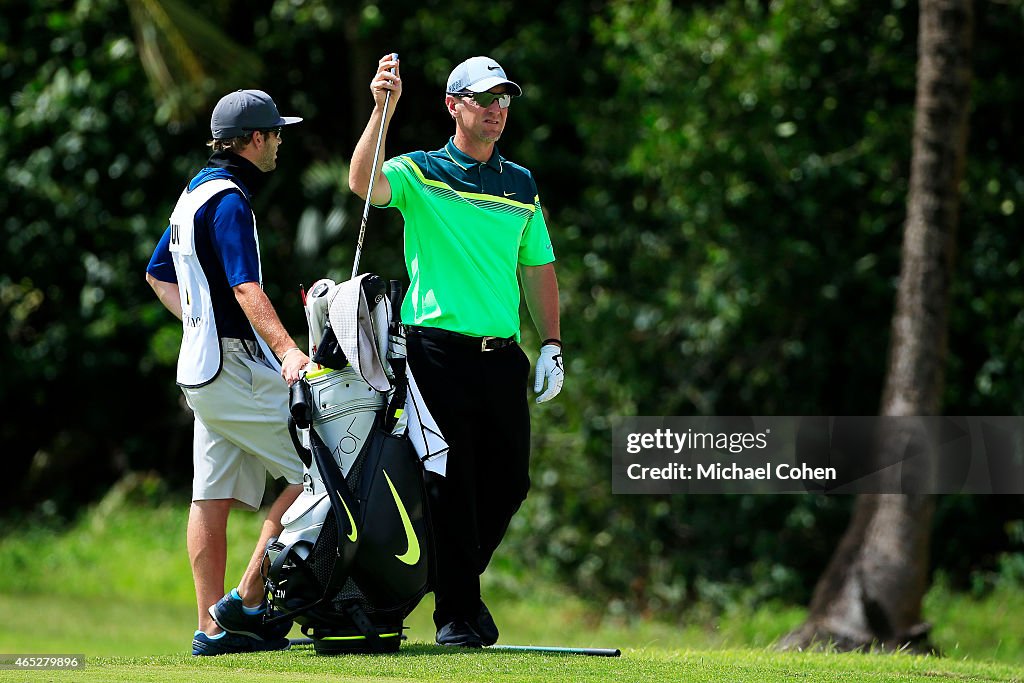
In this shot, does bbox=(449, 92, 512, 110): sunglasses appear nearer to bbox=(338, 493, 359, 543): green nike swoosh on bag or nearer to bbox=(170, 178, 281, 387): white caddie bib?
bbox=(170, 178, 281, 387): white caddie bib

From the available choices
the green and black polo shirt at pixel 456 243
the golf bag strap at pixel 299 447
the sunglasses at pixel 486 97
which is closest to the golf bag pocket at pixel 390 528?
the golf bag strap at pixel 299 447

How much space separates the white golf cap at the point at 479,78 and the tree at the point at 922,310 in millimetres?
5179

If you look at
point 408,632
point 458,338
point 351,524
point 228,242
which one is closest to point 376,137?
point 228,242

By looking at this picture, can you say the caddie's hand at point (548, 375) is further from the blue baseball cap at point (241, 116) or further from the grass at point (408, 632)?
the blue baseball cap at point (241, 116)

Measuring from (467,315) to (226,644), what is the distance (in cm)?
153

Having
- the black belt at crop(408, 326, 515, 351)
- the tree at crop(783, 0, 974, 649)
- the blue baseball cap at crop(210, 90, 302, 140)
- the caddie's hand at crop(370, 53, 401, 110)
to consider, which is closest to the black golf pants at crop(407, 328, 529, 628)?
the black belt at crop(408, 326, 515, 351)

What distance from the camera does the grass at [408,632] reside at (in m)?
5.12

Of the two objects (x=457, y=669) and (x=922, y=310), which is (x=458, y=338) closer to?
(x=457, y=669)

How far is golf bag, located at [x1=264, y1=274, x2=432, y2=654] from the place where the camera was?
5.17m

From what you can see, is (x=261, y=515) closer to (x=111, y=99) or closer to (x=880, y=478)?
(x=111, y=99)

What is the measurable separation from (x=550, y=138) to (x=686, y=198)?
8.51 feet

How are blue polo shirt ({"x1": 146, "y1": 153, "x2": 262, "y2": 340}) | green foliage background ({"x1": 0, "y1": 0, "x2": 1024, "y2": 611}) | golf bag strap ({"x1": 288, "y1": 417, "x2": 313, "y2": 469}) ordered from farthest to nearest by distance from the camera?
green foliage background ({"x1": 0, "y1": 0, "x2": 1024, "y2": 611}) → blue polo shirt ({"x1": 146, "y1": 153, "x2": 262, "y2": 340}) → golf bag strap ({"x1": 288, "y1": 417, "x2": 313, "y2": 469})

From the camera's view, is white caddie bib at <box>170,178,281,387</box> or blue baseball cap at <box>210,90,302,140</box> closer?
white caddie bib at <box>170,178,281,387</box>

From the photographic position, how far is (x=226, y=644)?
18.4 ft
